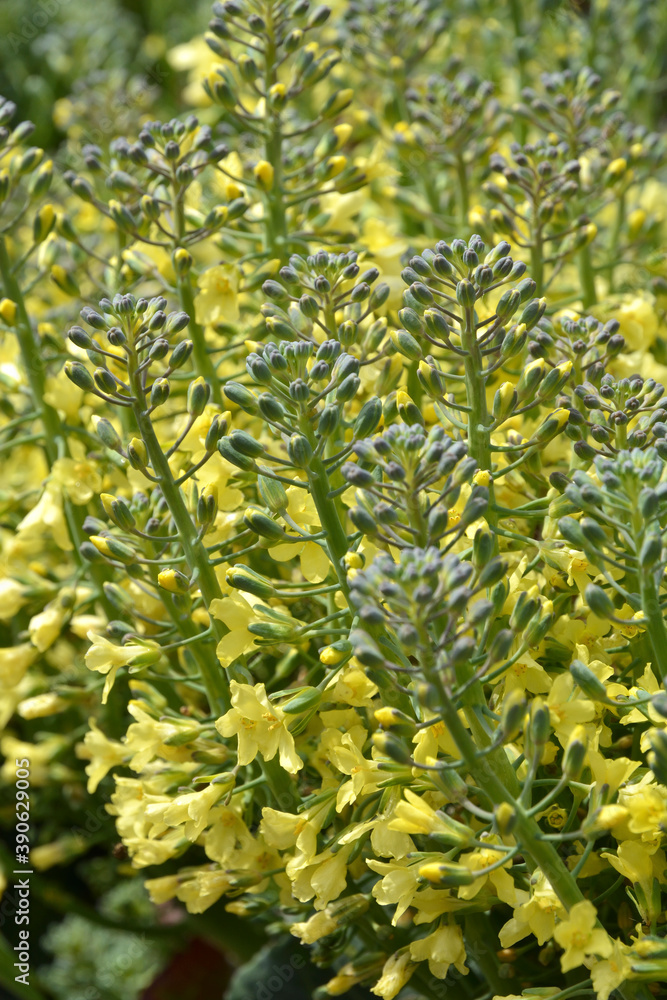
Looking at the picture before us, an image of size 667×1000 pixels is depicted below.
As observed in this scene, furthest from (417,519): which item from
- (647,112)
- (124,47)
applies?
(124,47)

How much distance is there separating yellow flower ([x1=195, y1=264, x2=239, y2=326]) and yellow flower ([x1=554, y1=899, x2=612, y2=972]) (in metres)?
0.65

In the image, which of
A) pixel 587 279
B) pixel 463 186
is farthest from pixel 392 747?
pixel 463 186

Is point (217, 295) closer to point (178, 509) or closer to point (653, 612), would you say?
point (178, 509)

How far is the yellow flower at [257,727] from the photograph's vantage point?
28.7 inches

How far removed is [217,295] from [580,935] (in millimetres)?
684

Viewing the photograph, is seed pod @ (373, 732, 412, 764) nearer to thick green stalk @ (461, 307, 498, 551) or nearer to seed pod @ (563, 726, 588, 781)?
seed pod @ (563, 726, 588, 781)

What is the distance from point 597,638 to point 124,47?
2.57m

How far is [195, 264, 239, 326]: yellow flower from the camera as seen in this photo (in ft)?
3.26

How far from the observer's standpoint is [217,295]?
1.00 m

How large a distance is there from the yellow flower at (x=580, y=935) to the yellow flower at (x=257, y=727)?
0.22 metres

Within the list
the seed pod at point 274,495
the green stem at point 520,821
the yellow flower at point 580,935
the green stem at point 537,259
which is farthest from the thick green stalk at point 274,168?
the yellow flower at point 580,935

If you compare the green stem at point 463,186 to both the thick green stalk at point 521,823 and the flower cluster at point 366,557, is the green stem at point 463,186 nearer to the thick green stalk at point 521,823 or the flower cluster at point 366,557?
the flower cluster at point 366,557

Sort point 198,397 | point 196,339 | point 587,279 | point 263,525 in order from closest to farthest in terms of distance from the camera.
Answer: point 263,525 → point 198,397 → point 196,339 → point 587,279

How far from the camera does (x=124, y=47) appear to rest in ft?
9.08
